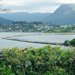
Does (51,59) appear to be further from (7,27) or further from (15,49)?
(7,27)

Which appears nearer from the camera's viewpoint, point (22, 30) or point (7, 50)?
point (7, 50)

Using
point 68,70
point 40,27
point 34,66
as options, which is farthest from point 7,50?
point 40,27

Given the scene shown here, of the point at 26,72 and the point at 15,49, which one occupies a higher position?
the point at 15,49

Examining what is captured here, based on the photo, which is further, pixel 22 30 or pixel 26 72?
pixel 22 30

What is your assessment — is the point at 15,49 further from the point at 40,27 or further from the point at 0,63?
Result: the point at 40,27

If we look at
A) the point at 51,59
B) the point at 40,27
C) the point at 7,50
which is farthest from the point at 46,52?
the point at 40,27

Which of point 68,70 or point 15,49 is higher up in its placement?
point 15,49
